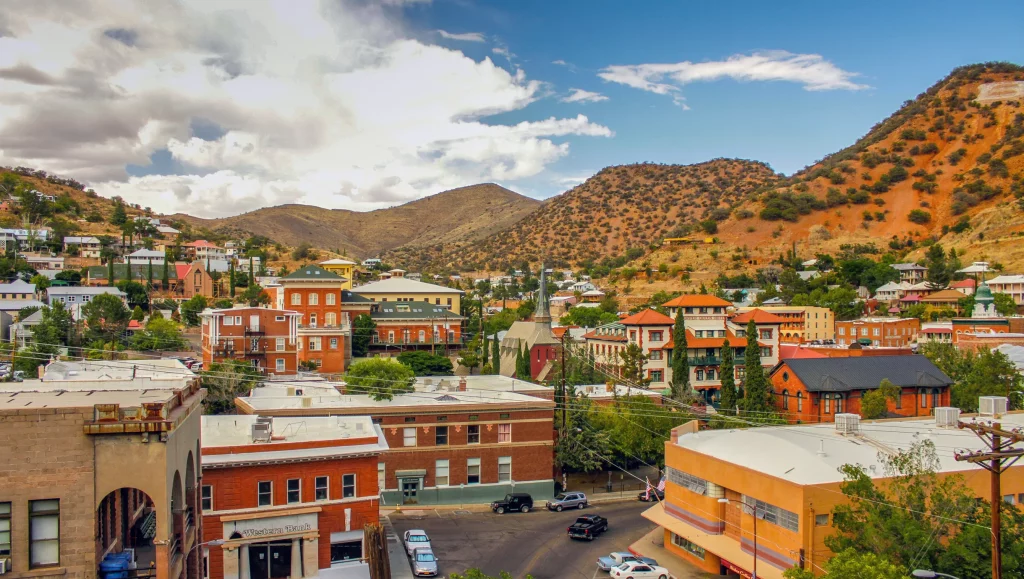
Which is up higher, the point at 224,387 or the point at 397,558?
the point at 224,387

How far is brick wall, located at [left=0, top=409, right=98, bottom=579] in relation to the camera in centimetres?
1234

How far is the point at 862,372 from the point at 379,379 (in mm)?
34251

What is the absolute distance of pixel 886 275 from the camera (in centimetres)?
11488

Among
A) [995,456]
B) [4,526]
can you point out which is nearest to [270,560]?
[4,526]

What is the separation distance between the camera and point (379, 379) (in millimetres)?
45562

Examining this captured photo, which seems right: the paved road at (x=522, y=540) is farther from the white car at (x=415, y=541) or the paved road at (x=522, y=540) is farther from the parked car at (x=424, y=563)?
the white car at (x=415, y=541)

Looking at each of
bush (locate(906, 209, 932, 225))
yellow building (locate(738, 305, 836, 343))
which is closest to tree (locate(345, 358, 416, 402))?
yellow building (locate(738, 305, 836, 343))

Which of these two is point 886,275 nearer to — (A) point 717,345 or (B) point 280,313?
(A) point 717,345

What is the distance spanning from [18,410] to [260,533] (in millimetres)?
18199

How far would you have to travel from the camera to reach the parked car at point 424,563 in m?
30.0

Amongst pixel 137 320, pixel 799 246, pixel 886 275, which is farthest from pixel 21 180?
pixel 886 275

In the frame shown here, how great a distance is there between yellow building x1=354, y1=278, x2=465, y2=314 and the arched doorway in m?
79.4

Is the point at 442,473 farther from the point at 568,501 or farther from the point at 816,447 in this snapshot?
the point at 816,447

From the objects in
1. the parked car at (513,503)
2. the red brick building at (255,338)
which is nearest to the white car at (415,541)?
the parked car at (513,503)
